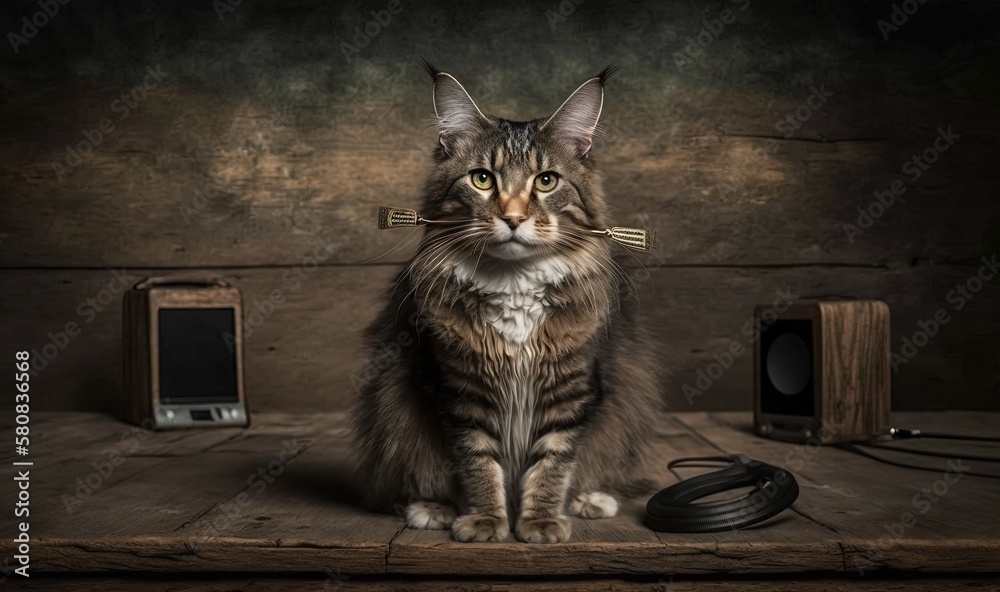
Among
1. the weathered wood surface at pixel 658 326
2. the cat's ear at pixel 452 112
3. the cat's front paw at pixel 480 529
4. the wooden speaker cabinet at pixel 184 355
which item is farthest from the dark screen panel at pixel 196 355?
the cat's front paw at pixel 480 529

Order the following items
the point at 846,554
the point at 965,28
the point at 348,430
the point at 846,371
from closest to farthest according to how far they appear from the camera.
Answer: the point at 846,554 → the point at 846,371 → the point at 348,430 → the point at 965,28

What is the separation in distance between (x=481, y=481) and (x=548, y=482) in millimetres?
120

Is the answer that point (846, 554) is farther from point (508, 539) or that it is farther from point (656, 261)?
point (656, 261)

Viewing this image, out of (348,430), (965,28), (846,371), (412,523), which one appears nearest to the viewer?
(412,523)

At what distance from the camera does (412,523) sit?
1545 millimetres

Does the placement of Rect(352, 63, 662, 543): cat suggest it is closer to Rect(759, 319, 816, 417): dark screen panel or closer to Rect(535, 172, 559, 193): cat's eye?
Rect(535, 172, 559, 193): cat's eye

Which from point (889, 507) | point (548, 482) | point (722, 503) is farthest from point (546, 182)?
point (889, 507)

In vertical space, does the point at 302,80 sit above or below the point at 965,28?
below

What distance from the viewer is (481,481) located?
1.48 m

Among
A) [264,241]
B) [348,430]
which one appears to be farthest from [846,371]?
[264,241]

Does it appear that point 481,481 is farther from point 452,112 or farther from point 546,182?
point 452,112

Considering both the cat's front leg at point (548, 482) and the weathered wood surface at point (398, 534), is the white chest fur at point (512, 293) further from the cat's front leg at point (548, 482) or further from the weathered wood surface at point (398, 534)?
the weathered wood surface at point (398, 534)

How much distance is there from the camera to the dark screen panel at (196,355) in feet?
8.75

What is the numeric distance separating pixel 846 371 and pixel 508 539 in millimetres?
1338
